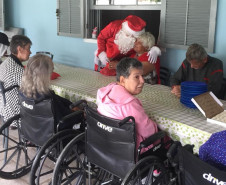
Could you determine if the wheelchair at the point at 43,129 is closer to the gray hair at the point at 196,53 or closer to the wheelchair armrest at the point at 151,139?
the wheelchair armrest at the point at 151,139

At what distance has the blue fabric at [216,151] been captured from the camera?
4.10ft

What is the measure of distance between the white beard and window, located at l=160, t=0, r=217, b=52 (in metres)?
0.35

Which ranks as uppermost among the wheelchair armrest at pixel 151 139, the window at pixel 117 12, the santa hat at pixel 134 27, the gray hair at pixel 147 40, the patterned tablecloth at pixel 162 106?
the window at pixel 117 12

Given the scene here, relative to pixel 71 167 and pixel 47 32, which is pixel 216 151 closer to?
pixel 71 167

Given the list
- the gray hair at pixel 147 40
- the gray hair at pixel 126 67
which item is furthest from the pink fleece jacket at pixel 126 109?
the gray hair at pixel 147 40

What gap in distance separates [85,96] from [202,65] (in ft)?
3.57

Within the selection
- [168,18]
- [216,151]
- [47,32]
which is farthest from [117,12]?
[216,151]

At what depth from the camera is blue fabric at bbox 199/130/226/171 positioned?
1.25 metres

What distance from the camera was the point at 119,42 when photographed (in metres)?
3.31

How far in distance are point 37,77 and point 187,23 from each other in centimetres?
167

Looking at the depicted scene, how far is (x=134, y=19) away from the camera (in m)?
3.28

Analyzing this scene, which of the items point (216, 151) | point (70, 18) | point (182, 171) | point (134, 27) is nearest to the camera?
point (216, 151)

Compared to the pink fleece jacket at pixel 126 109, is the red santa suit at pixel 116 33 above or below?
above

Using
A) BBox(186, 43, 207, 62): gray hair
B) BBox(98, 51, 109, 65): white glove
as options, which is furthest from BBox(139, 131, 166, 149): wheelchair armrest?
BBox(98, 51, 109, 65): white glove
